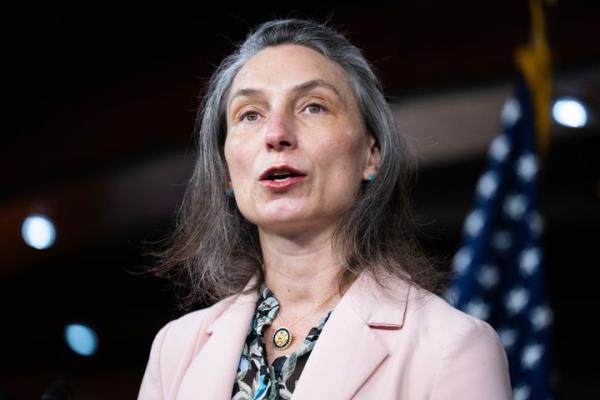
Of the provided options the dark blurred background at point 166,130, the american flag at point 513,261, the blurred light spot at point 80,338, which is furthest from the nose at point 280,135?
the blurred light spot at point 80,338

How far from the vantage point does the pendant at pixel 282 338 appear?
55.4 inches

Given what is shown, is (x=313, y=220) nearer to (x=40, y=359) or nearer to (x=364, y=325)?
(x=364, y=325)

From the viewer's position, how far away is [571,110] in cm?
423

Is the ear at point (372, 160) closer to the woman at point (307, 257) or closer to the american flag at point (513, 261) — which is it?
the woman at point (307, 257)

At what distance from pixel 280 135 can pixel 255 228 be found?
347mm

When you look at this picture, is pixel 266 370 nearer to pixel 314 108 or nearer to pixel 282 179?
pixel 282 179

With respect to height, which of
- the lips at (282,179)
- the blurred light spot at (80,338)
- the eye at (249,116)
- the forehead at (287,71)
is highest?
the blurred light spot at (80,338)

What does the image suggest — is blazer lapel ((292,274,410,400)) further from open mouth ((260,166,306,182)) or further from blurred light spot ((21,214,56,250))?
blurred light spot ((21,214,56,250))

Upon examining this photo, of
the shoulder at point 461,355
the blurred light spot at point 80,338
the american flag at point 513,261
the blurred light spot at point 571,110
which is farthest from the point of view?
the blurred light spot at point 80,338

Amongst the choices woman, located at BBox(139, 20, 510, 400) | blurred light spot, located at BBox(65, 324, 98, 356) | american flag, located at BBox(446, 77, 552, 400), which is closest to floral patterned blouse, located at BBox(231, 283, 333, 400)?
woman, located at BBox(139, 20, 510, 400)

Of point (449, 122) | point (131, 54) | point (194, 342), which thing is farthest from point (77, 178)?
point (194, 342)

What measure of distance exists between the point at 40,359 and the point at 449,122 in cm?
390

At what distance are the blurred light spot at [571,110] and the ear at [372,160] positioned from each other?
2.91 m

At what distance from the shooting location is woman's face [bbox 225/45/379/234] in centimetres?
140
